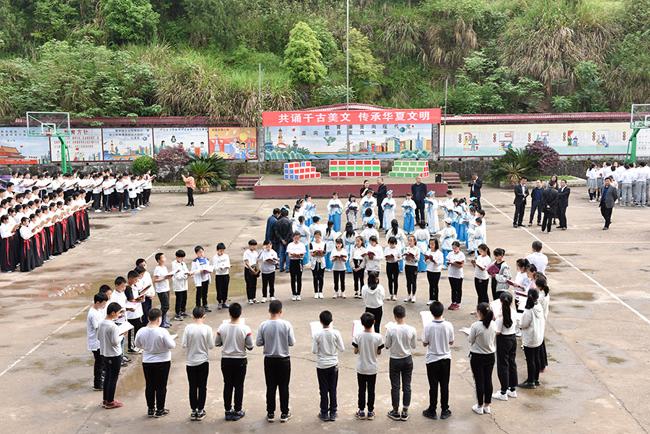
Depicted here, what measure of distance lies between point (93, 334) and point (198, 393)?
167 centimetres

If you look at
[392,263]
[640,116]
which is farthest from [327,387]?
[640,116]

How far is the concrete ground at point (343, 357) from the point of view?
7406mm

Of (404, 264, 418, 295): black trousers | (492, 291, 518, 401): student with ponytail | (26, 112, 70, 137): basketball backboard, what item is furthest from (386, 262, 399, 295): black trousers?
(26, 112, 70, 137): basketball backboard

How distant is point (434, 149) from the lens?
2964 cm

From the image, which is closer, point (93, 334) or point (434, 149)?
point (93, 334)

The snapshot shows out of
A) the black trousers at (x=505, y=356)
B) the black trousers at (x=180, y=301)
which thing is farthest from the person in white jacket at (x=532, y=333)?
the black trousers at (x=180, y=301)

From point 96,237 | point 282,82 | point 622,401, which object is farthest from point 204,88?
point 622,401

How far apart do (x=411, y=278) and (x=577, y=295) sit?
318 cm

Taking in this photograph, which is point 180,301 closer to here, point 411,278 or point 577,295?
point 411,278

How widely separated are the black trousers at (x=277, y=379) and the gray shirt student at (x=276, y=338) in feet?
0.26

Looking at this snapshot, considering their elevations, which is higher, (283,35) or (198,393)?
(283,35)

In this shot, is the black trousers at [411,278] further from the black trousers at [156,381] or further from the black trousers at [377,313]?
the black trousers at [156,381]

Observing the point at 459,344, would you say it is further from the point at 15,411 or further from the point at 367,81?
the point at 367,81

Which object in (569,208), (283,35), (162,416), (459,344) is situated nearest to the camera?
(162,416)
